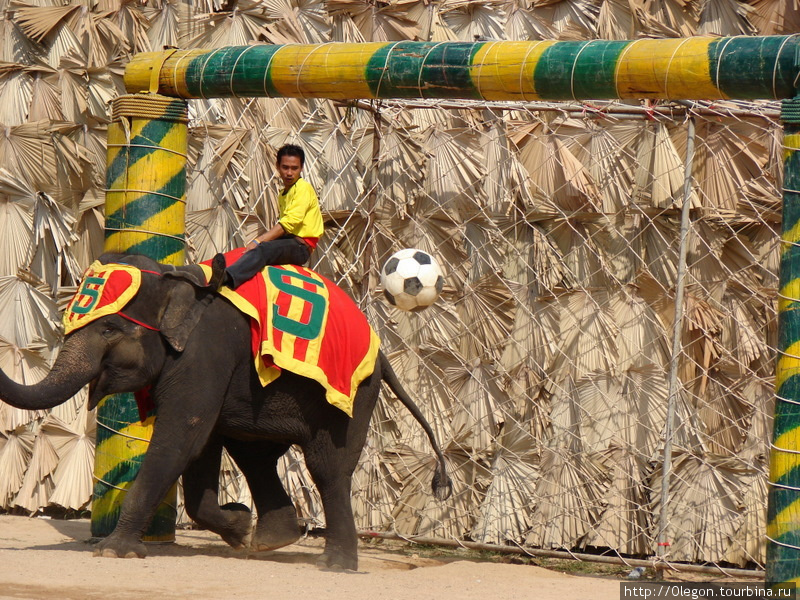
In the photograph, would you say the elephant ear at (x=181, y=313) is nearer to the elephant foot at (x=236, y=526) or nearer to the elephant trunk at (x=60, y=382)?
the elephant trunk at (x=60, y=382)

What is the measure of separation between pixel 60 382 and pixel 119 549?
2.96ft

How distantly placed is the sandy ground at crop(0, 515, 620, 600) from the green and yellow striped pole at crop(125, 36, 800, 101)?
97.8 inches

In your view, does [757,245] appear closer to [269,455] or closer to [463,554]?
[463,554]

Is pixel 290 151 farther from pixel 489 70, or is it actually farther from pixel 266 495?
pixel 266 495

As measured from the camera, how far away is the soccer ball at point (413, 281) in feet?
21.6

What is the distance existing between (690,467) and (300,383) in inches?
101

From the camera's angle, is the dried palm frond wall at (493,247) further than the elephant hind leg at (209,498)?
Yes

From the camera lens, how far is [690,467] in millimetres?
7246

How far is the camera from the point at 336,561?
246 inches

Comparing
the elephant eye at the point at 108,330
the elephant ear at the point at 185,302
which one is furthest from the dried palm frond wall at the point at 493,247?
the elephant eye at the point at 108,330

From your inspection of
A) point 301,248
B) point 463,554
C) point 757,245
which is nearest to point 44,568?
point 301,248

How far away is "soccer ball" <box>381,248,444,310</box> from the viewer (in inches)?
259

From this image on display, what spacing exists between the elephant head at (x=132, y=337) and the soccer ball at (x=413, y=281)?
40.6 inches

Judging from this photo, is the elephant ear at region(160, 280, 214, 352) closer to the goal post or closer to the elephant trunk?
the elephant trunk
